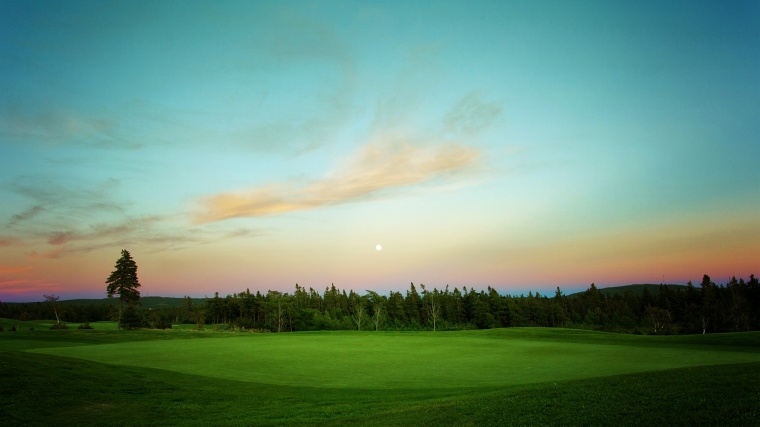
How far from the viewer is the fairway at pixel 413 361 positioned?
2206 cm

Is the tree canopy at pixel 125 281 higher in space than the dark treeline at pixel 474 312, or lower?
higher

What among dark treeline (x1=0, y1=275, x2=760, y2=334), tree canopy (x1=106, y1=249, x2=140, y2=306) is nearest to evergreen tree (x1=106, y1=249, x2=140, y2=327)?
tree canopy (x1=106, y1=249, x2=140, y2=306)

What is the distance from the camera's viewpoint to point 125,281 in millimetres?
74062

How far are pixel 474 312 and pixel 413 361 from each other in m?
98.4

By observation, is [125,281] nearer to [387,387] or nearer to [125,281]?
[125,281]

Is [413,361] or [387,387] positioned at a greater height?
[387,387]

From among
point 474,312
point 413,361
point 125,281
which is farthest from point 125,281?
point 474,312

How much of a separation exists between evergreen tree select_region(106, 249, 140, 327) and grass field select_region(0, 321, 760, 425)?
46.2 meters

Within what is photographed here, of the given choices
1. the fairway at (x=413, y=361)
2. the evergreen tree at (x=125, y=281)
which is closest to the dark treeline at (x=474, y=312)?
the evergreen tree at (x=125, y=281)

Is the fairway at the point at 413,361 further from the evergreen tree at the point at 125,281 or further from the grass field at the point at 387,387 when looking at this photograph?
the evergreen tree at the point at 125,281

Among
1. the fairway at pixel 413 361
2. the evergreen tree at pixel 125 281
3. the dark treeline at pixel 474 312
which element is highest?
the evergreen tree at pixel 125 281

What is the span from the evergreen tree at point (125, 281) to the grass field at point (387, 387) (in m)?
46.2

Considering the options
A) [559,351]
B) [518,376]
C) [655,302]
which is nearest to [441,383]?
[518,376]

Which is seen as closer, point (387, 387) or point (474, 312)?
point (387, 387)
